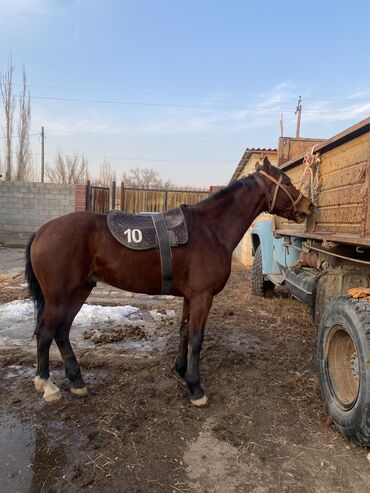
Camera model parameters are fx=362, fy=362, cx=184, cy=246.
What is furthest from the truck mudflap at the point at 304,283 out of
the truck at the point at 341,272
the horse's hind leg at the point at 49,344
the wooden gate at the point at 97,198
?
the wooden gate at the point at 97,198

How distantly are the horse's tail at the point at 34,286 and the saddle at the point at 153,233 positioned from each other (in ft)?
2.53

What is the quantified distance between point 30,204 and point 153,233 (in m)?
13.8

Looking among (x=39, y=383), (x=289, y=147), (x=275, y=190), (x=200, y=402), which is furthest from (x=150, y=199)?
(x=200, y=402)

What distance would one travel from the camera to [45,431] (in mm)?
2598

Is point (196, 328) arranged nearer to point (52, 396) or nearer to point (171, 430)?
point (171, 430)

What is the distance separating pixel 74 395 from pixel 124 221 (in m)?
1.53

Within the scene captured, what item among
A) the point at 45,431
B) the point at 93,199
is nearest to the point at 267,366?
the point at 45,431

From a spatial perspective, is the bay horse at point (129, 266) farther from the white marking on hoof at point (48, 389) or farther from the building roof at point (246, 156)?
the building roof at point (246, 156)

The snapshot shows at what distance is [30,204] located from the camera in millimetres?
15211

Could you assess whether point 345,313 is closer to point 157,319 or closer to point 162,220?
point 162,220

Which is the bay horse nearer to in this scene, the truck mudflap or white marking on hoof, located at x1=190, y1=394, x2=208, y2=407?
white marking on hoof, located at x1=190, y1=394, x2=208, y2=407

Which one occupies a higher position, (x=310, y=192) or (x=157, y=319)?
(x=310, y=192)

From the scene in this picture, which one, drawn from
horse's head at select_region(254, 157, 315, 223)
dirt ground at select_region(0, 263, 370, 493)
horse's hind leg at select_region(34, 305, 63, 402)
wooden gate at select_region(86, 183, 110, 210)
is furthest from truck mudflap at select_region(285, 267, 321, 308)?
wooden gate at select_region(86, 183, 110, 210)

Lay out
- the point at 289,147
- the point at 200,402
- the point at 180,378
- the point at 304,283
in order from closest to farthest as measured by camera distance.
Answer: the point at 200,402, the point at 180,378, the point at 304,283, the point at 289,147
